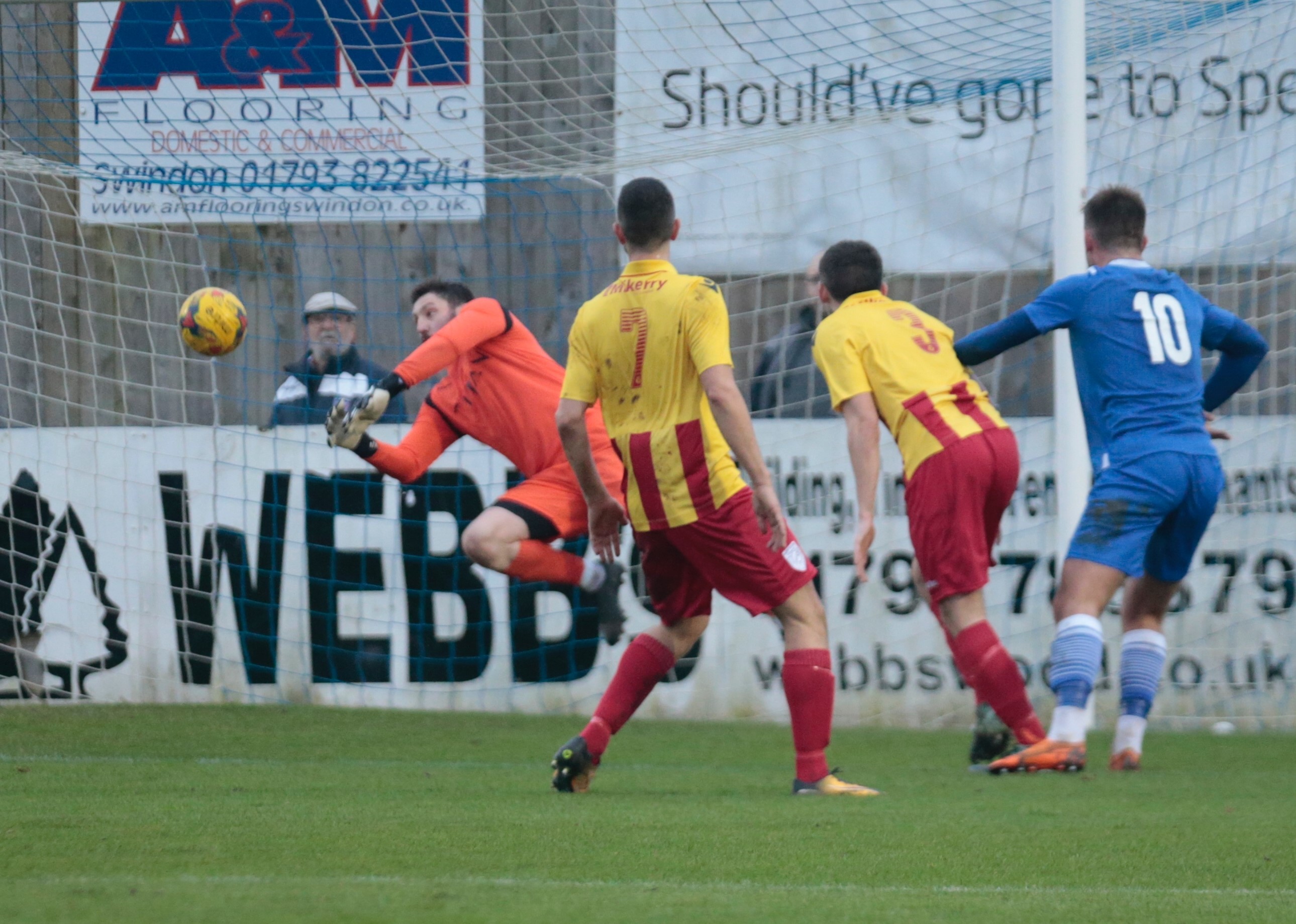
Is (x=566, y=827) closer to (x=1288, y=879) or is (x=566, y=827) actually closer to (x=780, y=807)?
(x=780, y=807)

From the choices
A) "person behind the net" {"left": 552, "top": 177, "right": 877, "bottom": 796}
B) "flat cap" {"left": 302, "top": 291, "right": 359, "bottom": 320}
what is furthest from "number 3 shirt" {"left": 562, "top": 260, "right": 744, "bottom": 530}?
"flat cap" {"left": 302, "top": 291, "right": 359, "bottom": 320}

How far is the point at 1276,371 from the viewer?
701 cm

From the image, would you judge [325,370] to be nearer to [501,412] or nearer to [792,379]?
[501,412]

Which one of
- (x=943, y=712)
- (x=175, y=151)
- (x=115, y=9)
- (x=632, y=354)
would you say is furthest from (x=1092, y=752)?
(x=115, y=9)

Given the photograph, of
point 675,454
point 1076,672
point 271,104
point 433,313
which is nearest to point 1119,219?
point 1076,672

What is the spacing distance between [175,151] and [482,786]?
4280 millimetres

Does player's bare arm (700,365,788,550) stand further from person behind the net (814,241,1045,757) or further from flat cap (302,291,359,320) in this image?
flat cap (302,291,359,320)

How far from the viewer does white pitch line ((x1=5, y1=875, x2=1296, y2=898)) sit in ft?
9.11

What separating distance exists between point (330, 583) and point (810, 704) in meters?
3.40

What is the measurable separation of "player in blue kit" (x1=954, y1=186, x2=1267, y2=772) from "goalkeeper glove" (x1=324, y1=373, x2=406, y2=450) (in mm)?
1831

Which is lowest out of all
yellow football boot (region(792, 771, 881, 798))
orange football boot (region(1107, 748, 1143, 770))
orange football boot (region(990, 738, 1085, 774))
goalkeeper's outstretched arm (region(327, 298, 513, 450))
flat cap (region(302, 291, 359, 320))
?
orange football boot (region(1107, 748, 1143, 770))

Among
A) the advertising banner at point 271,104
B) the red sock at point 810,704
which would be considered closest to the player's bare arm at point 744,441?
the red sock at point 810,704

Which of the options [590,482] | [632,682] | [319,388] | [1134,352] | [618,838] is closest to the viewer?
[618,838]

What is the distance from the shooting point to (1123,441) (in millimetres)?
4773
